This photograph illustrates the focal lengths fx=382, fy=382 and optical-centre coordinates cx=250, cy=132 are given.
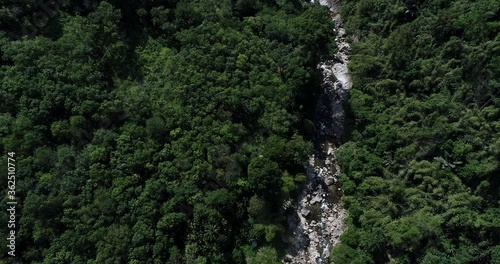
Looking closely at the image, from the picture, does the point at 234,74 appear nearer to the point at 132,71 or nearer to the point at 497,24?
the point at 132,71

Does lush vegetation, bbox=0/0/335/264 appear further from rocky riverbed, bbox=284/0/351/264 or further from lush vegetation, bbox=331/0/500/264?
lush vegetation, bbox=331/0/500/264

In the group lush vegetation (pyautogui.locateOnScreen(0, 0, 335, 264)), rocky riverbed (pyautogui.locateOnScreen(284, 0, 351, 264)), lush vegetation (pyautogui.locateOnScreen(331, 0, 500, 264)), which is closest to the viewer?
lush vegetation (pyautogui.locateOnScreen(0, 0, 335, 264))

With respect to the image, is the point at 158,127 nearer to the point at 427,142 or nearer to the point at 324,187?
the point at 324,187

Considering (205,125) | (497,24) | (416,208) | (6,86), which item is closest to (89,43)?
(6,86)

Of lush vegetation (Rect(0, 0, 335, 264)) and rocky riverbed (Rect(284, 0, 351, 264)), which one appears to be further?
rocky riverbed (Rect(284, 0, 351, 264))

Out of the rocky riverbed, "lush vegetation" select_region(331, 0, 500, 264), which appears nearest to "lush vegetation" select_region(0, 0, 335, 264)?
the rocky riverbed

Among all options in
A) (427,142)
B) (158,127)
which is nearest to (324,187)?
(427,142)
